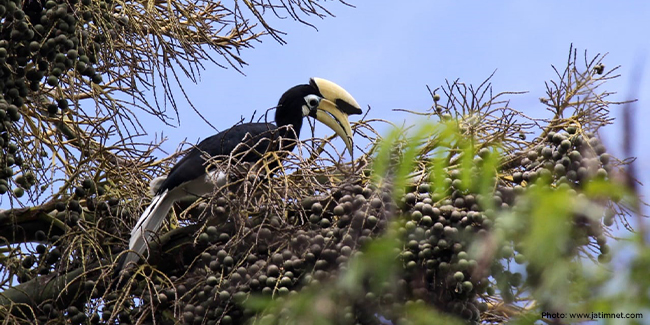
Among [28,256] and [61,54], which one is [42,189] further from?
[61,54]

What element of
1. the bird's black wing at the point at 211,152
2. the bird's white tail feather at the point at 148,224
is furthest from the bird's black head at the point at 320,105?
the bird's white tail feather at the point at 148,224

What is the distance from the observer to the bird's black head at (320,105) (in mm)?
4652

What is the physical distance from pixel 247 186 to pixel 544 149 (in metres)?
1.03

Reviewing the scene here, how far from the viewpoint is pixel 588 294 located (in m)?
1.42

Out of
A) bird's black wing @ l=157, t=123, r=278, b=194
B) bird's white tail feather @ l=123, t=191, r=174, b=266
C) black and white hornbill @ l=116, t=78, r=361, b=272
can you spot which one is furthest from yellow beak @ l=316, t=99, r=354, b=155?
bird's white tail feather @ l=123, t=191, r=174, b=266

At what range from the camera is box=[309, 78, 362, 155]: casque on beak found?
4.61 meters

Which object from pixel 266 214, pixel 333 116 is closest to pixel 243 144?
pixel 266 214

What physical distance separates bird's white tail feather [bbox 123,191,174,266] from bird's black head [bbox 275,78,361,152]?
3.27ft

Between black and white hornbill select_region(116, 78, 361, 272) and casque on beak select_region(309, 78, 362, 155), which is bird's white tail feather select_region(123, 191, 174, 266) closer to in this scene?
black and white hornbill select_region(116, 78, 361, 272)

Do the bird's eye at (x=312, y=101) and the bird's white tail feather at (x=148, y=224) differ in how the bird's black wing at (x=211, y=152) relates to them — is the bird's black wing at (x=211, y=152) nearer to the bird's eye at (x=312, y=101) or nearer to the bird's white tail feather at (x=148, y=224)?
the bird's white tail feather at (x=148, y=224)

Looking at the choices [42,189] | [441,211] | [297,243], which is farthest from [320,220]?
[42,189]

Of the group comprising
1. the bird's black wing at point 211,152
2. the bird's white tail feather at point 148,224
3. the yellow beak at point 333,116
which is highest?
the yellow beak at point 333,116

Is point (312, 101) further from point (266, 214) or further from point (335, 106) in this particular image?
point (266, 214)

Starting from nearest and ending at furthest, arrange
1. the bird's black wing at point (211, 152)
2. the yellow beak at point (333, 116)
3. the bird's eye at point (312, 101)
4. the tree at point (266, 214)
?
the tree at point (266, 214), the bird's black wing at point (211, 152), the yellow beak at point (333, 116), the bird's eye at point (312, 101)
